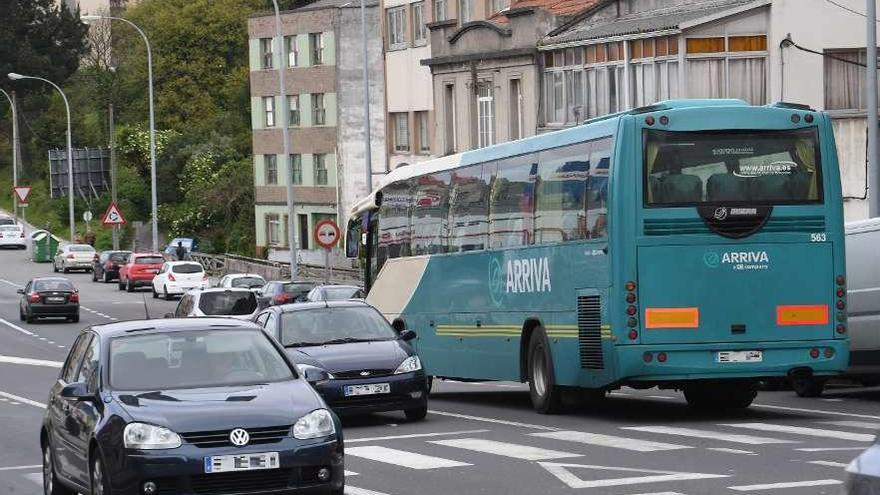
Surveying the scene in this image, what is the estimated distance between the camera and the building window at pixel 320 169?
84.7 metres

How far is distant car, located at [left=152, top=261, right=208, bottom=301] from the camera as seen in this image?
224 feet

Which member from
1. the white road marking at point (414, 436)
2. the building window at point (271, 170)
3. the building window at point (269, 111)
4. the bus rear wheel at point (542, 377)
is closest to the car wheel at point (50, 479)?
the white road marking at point (414, 436)

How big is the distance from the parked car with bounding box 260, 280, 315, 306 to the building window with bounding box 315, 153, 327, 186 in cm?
3460

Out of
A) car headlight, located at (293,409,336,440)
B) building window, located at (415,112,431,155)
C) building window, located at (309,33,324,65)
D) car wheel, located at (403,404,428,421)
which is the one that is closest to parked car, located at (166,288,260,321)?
car wheel, located at (403,404,428,421)

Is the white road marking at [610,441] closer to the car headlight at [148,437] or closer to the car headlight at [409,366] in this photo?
the car headlight at [409,366]

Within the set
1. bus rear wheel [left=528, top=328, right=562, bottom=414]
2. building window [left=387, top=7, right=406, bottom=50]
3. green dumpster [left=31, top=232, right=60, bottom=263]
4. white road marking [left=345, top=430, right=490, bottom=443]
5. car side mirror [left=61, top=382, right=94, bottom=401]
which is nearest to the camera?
car side mirror [left=61, top=382, right=94, bottom=401]

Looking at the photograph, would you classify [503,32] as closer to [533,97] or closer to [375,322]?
[533,97]

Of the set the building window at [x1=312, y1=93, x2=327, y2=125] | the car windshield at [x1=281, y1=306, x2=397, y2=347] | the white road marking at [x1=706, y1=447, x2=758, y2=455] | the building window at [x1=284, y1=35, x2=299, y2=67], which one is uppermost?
the building window at [x1=284, y1=35, x2=299, y2=67]

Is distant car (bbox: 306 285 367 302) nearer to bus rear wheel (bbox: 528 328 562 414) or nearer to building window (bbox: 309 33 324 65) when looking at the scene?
bus rear wheel (bbox: 528 328 562 414)

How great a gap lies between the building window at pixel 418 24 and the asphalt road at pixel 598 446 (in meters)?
39.9

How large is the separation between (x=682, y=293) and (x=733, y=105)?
2.07 m

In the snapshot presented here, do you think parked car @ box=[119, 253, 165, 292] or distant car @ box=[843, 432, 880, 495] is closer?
distant car @ box=[843, 432, 880, 495]

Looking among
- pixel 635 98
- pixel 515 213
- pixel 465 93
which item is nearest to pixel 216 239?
pixel 465 93

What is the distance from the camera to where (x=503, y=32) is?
55.8 m
